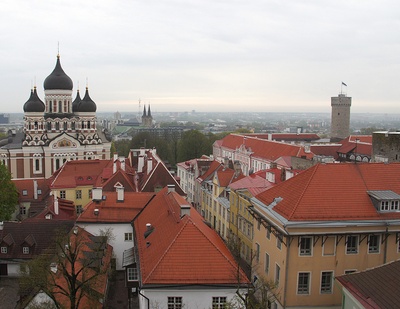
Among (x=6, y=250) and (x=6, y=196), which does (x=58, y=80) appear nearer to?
(x=6, y=196)

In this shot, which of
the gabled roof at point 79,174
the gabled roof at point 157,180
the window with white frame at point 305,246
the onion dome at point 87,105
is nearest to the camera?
the window with white frame at point 305,246

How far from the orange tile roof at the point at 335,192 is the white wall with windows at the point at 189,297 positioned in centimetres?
621

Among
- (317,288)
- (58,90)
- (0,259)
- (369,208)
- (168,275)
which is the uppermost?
(58,90)

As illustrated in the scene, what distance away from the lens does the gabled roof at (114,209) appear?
121 feet

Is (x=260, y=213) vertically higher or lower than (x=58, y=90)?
lower

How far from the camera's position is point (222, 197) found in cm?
4712

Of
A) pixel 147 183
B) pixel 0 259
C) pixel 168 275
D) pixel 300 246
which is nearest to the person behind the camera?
pixel 168 275

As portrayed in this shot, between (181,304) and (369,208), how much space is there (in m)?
12.9

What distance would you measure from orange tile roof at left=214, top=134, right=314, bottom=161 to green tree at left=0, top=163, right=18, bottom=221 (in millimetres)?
42385

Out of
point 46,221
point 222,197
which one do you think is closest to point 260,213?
point 222,197

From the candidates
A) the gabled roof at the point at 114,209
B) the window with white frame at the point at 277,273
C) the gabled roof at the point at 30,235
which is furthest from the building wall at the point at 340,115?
the window with white frame at the point at 277,273

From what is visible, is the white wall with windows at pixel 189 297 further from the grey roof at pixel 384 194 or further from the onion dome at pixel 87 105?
the onion dome at pixel 87 105

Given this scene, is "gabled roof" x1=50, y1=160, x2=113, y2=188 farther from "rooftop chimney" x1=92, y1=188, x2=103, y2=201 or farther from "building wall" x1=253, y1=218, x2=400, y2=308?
"building wall" x1=253, y1=218, x2=400, y2=308

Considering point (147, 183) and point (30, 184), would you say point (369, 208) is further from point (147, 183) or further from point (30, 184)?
point (30, 184)
